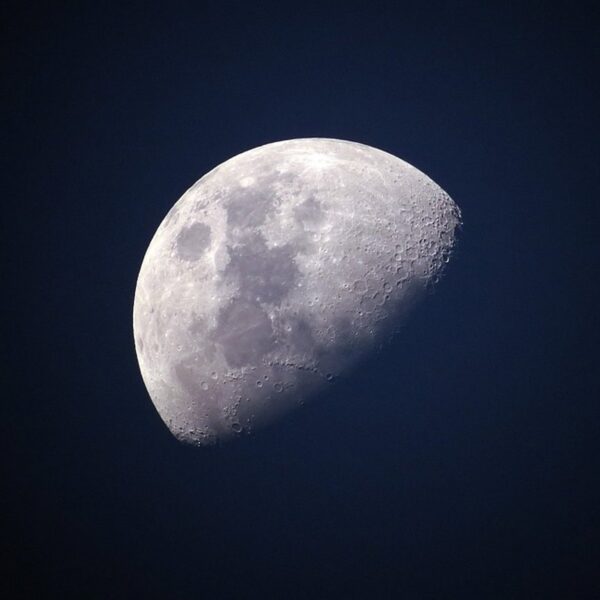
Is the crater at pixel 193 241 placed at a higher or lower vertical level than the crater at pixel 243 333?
higher

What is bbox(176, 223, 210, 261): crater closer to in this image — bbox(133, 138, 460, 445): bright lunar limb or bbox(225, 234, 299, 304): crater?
bbox(133, 138, 460, 445): bright lunar limb

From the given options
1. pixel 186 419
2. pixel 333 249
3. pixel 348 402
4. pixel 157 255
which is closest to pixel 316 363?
pixel 348 402

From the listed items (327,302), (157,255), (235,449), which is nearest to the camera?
(327,302)

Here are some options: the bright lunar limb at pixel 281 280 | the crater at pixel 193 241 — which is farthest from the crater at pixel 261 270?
the crater at pixel 193 241

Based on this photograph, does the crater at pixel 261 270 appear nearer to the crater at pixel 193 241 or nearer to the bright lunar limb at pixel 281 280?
the bright lunar limb at pixel 281 280

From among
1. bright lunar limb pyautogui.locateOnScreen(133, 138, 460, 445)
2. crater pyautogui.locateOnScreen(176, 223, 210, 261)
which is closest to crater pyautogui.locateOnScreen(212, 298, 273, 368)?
bright lunar limb pyautogui.locateOnScreen(133, 138, 460, 445)

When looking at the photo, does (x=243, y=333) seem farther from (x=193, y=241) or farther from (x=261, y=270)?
(x=193, y=241)

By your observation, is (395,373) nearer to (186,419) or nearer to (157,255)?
(186,419)

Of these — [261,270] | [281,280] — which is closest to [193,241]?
[261,270]
